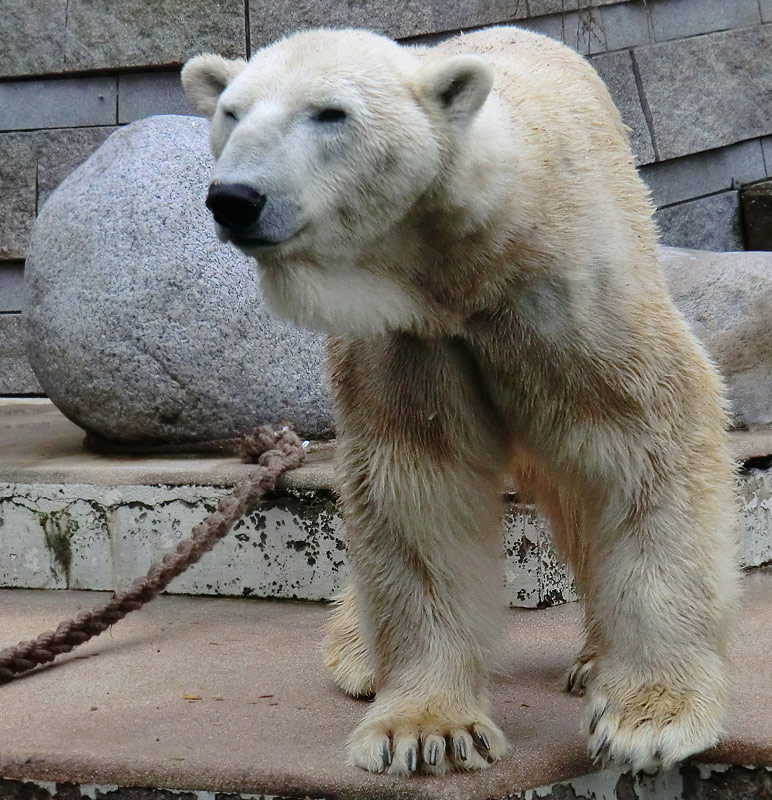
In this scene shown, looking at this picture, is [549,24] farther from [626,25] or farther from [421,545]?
[421,545]

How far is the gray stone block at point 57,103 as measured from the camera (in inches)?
247

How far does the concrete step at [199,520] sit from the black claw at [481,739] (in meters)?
1.07

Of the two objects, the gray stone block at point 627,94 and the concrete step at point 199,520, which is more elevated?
the gray stone block at point 627,94

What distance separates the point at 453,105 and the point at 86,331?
2.38m

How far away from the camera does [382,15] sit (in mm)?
6012

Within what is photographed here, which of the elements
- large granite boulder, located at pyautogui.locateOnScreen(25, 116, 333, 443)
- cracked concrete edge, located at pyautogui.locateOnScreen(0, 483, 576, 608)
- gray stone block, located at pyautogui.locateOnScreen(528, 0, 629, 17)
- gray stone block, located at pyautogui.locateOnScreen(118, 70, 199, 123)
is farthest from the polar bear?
gray stone block, located at pyautogui.locateOnScreen(118, 70, 199, 123)

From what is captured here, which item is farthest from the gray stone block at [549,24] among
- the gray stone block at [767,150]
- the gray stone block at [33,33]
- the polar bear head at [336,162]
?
the polar bear head at [336,162]

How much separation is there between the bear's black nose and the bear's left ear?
1.15ft

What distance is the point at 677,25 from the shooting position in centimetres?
626

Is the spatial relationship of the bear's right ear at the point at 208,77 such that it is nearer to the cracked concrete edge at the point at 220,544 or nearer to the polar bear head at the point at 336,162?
the polar bear head at the point at 336,162

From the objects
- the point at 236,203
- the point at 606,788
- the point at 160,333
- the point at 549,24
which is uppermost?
the point at 549,24

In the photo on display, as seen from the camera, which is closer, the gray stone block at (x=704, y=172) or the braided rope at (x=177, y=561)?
the braided rope at (x=177, y=561)

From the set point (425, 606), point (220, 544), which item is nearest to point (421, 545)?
point (425, 606)

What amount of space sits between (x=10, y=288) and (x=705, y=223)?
365 centimetres
